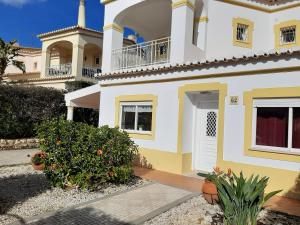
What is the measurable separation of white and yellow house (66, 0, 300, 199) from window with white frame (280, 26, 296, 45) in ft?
0.17

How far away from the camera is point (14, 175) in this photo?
1141 centimetres

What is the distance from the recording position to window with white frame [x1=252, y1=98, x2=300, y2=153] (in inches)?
364

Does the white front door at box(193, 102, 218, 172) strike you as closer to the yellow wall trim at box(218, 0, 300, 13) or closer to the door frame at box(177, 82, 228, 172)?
the door frame at box(177, 82, 228, 172)

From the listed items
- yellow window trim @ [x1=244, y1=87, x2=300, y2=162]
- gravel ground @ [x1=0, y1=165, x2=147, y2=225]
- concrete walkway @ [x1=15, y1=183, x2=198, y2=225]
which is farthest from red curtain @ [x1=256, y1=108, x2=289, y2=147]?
gravel ground @ [x1=0, y1=165, x2=147, y2=225]

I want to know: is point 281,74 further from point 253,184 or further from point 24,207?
point 24,207

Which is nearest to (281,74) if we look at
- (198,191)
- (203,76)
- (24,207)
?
(203,76)

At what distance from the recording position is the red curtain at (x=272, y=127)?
951cm

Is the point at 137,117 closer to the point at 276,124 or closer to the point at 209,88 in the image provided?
the point at 209,88

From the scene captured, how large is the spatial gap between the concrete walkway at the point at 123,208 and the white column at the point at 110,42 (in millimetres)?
9104

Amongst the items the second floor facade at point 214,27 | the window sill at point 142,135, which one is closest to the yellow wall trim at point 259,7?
the second floor facade at point 214,27

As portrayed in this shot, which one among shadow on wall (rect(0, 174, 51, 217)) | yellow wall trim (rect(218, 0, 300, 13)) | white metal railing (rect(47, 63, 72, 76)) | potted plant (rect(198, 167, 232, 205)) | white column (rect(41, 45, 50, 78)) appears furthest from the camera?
white column (rect(41, 45, 50, 78))

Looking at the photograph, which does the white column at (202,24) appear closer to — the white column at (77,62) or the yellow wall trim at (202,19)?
the yellow wall trim at (202,19)

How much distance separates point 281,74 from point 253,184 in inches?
181

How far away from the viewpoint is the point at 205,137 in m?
12.4
